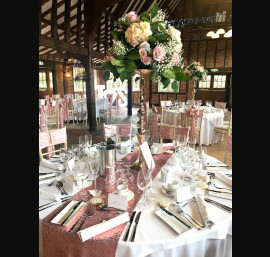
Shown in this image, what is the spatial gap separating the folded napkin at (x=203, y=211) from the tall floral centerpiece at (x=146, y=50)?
94 cm

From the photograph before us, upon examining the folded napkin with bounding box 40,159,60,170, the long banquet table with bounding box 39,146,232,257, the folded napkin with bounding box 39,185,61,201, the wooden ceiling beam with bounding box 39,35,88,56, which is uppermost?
the wooden ceiling beam with bounding box 39,35,88,56

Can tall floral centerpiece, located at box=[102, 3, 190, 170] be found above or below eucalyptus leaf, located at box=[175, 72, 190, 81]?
above

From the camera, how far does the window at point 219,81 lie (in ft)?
36.3

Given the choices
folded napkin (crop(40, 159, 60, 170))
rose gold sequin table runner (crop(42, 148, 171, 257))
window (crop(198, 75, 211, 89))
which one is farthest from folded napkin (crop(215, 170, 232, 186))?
window (crop(198, 75, 211, 89))

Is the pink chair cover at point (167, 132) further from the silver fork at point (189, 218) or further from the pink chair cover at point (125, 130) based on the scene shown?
the silver fork at point (189, 218)

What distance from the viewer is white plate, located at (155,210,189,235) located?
3.66 feet

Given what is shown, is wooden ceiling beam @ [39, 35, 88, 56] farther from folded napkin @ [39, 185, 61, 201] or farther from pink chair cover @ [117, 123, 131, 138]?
folded napkin @ [39, 185, 61, 201]

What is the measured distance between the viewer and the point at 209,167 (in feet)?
6.33

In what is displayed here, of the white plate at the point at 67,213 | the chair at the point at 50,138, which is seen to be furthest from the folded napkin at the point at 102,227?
the chair at the point at 50,138

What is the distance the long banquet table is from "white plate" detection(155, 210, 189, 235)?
0.02 m

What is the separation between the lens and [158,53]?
153 centimetres
